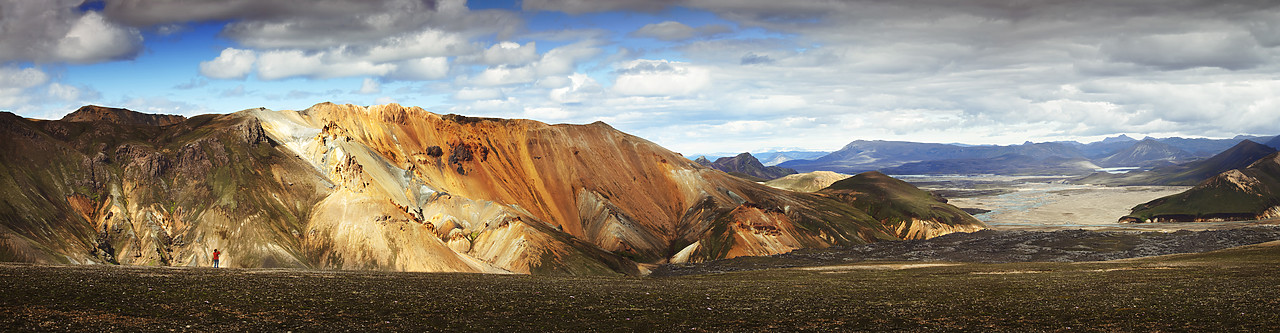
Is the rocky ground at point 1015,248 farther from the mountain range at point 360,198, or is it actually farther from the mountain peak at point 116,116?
the mountain peak at point 116,116

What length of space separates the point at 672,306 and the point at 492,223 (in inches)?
3278

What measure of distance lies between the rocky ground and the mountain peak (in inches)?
3736

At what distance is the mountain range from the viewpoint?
92750mm

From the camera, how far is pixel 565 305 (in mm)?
39781

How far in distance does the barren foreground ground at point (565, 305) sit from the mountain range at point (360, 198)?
4992 centimetres

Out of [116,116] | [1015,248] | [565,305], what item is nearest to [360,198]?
[116,116]

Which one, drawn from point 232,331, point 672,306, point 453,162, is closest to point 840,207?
point 453,162

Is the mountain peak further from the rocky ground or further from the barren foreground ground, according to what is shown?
the barren foreground ground

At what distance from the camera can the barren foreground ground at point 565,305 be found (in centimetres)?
3056

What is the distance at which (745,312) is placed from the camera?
127 feet

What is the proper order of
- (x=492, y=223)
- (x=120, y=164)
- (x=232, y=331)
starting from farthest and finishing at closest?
(x=492, y=223)
(x=120, y=164)
(x=232, y=331)

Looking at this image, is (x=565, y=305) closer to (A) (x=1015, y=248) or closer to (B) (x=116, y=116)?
(B) (x=116, y=116)

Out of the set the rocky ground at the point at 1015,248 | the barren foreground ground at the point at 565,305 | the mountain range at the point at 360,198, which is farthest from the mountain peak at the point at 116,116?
the barren foreground ground at the point at 565,305

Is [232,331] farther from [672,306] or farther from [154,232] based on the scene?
[154,232]
